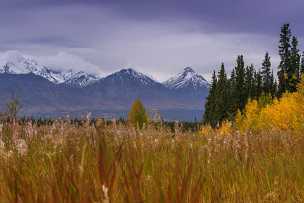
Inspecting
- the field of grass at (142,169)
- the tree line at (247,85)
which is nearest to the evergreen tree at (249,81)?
the tree line at (247,85)

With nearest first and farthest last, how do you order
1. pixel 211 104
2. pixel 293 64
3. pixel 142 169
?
pixel 142 169, pixel 293 64, pixel 211 104

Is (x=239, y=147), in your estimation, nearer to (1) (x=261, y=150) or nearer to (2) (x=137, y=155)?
(1) (x=261, y=150)

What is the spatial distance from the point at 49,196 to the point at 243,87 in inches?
4561

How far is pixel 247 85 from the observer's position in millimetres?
117125

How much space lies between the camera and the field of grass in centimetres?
179

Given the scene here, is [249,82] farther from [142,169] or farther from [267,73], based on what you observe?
[142,169]

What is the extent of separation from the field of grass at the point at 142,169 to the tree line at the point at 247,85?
92435 millimetres

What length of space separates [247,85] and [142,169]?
117563mm

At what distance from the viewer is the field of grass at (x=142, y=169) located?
5.86 feet

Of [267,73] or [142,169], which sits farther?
[267,73]

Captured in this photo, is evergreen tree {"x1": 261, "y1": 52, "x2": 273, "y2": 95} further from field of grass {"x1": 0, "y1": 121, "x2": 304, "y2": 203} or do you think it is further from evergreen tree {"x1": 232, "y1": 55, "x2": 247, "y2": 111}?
field of grass {"x1": 0, "y1": 121, "x2": 304, "y2": 203}

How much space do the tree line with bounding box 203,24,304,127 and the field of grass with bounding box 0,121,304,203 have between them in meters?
92.4

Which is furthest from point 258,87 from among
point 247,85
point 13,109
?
point 13,109

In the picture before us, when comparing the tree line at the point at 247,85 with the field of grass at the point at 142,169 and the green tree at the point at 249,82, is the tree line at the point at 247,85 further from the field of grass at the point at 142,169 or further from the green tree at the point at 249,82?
the field of grass at the point at 142,169
